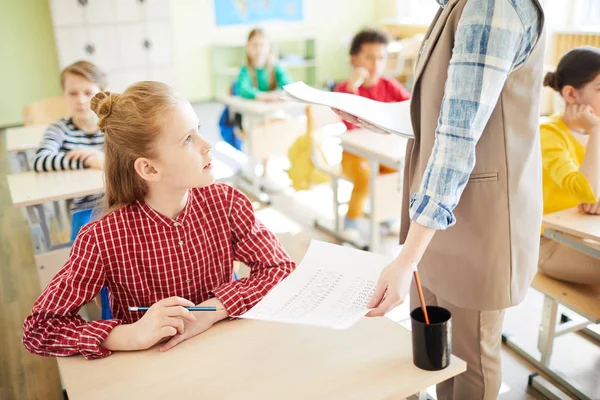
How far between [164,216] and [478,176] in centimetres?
69

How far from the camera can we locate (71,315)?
1161 mm

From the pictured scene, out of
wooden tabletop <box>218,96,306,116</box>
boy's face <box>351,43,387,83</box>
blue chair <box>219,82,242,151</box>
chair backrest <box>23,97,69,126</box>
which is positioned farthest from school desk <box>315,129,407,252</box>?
chair backrest <box>23,97,69,126</box>

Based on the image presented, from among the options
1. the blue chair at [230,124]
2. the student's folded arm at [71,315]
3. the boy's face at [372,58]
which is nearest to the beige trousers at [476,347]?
the student's folded arm at [71,315]

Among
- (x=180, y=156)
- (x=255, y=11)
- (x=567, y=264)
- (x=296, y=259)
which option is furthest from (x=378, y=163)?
(x=255, y=11)

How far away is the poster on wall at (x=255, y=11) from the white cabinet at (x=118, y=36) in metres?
1.69

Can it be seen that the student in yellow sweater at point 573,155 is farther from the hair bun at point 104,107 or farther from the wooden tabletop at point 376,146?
the hair bun at point 104,107

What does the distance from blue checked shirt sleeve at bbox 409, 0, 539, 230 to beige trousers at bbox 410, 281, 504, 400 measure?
43 centimetres

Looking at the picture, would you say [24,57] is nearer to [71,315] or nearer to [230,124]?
[230,124]

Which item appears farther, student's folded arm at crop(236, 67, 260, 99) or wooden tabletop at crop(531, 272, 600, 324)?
student's folded arm at crop(236, 67, 260, 99)

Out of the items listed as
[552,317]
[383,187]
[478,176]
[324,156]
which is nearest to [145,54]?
[324,156]

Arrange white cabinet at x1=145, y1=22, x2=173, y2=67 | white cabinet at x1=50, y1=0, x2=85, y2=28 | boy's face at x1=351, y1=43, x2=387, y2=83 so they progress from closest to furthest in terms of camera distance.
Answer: boy's face at x1=351, y1=43, x2=387, y2=83 < white cabinet at x1=50, y1=0, x2=85, y2=28 < white cabinet at x1=145, y1=22, x2=173, y2=67

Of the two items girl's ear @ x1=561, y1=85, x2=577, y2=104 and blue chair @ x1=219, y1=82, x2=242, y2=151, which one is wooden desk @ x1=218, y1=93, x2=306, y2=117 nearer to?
blue chair @ x1=219, y1=82, x2=242, y2=151

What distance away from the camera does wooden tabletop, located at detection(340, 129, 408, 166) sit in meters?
2.72

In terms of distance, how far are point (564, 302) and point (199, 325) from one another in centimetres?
126
